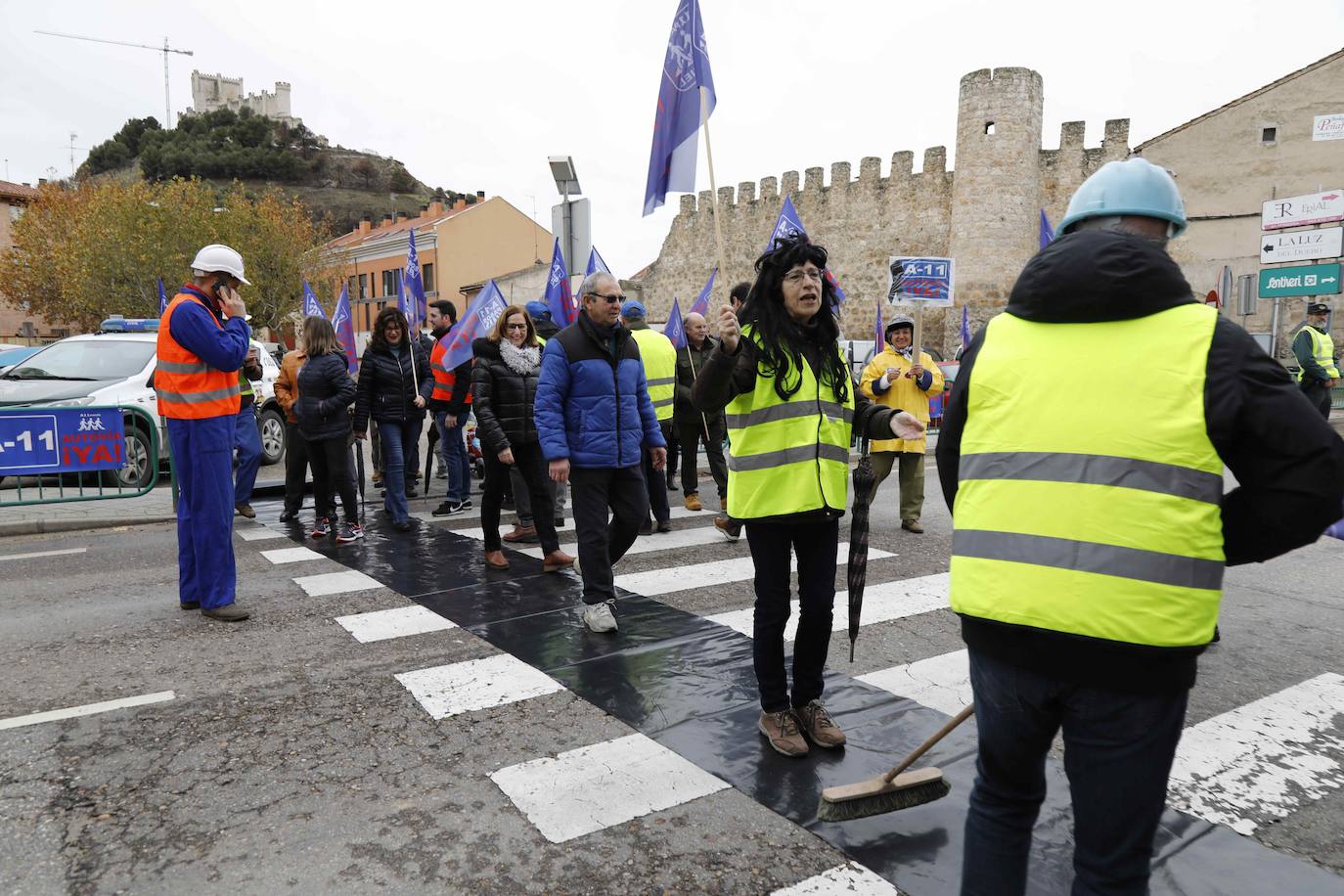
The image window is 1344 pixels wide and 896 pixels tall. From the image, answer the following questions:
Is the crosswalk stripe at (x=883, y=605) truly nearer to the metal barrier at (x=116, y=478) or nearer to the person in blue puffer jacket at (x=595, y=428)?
the person in blue puffer jacket at (x=595, y=428)

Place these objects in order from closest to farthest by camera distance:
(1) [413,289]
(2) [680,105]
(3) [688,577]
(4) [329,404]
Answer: (2) [680,105], (3) [688,577], (4) [329,404], (1) [413,289]

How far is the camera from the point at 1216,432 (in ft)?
5.74

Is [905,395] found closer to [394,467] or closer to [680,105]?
[680,105]

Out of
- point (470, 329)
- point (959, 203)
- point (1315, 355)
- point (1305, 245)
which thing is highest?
point (959, 203)

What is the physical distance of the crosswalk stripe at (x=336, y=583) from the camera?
6.18 metres

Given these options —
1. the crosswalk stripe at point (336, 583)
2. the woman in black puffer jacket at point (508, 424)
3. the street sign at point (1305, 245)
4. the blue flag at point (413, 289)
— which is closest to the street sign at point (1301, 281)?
the street sign at point (1305, 245)

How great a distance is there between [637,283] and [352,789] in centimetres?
4582

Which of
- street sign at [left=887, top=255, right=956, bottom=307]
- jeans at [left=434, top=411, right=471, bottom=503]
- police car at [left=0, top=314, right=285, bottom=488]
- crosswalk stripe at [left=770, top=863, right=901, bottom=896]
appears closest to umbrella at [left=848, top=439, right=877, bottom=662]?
crosswalk stripe at [left=770, top=863, right=901, bottom=896]

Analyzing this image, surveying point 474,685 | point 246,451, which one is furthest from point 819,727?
point 246,451

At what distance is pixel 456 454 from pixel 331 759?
20.3ft

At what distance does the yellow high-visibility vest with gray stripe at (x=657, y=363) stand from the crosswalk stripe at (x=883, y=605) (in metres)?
2.32

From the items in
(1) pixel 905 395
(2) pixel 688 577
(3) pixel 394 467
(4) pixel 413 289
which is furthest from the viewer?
(4) pixel 413 289

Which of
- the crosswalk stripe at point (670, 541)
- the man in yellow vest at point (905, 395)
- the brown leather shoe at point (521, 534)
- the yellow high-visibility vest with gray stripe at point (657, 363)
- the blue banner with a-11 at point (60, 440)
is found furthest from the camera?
the blue banner with a-11 at point (60, 440)

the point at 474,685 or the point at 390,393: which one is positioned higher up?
the point at 390,393
